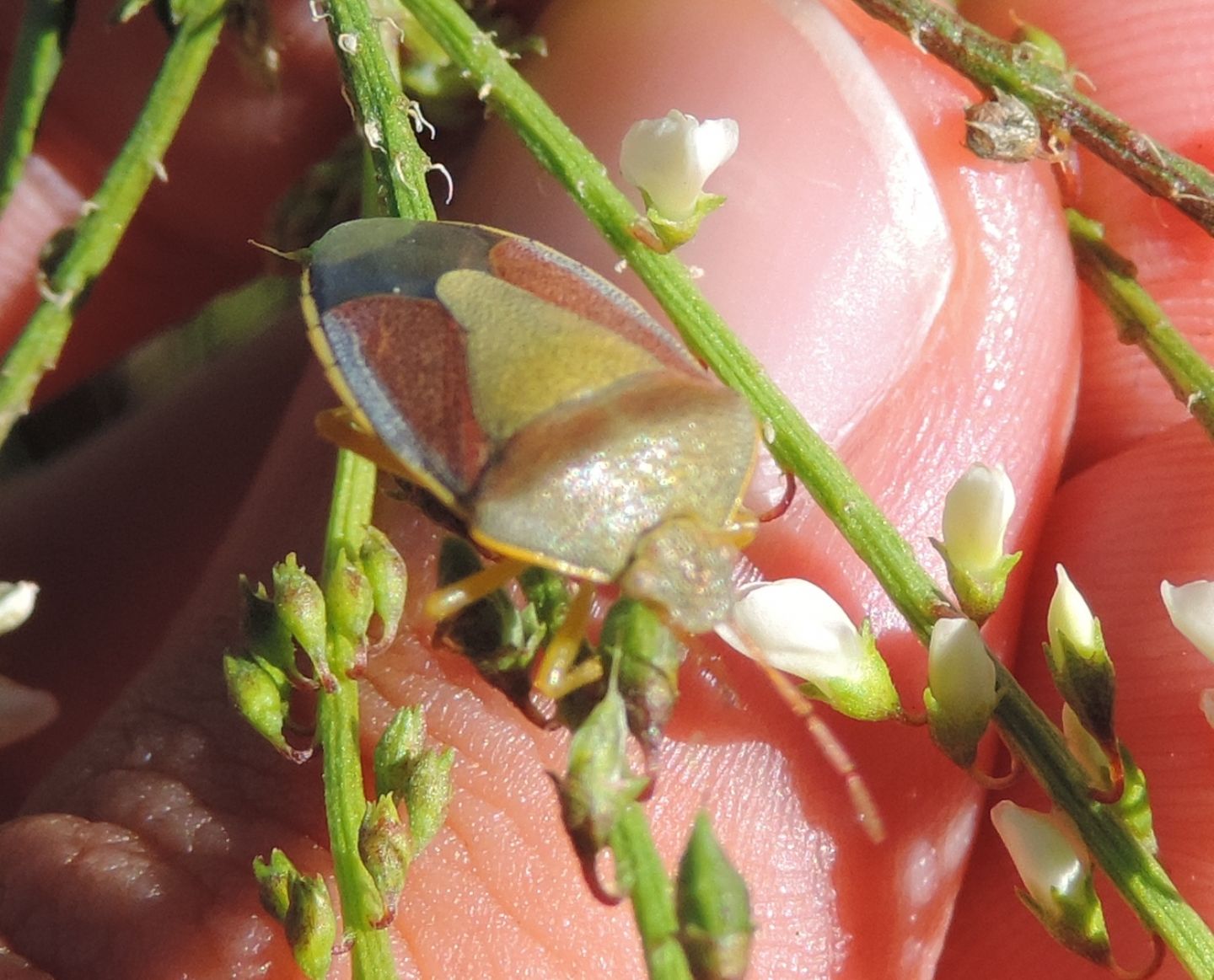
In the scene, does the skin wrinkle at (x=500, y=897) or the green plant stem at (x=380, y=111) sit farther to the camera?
the skin wrinkle at (x=500, y=897)

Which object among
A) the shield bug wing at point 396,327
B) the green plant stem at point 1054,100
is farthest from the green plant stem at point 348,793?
the green plant stem at point 1054,100

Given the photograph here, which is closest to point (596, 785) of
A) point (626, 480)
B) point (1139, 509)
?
point (626, 480)

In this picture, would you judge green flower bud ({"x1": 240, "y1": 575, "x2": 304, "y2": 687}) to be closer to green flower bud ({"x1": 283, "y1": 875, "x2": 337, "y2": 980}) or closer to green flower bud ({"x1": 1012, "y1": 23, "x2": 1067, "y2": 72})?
green flower bud ({"x1": 283, "y1": 875, "x2": 337, "y2": 980})

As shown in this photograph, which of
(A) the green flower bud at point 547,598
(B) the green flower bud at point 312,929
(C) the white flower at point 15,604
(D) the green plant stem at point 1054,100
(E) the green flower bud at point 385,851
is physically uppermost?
(D) the green plant stem at point 1054,100

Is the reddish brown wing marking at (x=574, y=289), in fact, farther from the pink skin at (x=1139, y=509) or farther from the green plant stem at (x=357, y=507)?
the pink skin at (x=1139, y=509)

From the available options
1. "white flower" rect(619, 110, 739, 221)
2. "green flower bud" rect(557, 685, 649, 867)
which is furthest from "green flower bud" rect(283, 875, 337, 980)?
"white flower" rect(619, 110, 739, 221)

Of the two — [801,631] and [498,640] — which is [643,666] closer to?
[498,640]
